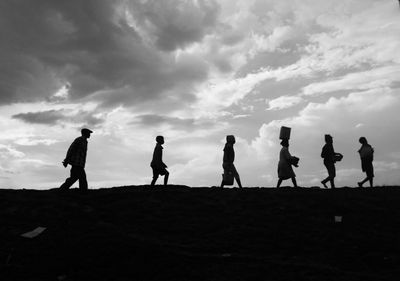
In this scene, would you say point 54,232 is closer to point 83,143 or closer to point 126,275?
point 126,275

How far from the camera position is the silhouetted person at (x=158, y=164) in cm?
1747

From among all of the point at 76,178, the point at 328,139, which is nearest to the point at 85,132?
the point at 76,178

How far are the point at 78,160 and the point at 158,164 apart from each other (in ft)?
10.5

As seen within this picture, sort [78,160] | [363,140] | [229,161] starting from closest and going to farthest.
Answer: [78,160]
[229,161]
[363,140]

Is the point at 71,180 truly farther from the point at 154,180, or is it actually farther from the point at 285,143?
the point at 285,143

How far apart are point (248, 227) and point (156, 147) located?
6.28 metres

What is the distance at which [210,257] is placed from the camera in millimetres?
10195

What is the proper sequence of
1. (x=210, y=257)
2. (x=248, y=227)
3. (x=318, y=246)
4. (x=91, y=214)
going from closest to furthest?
(x=210, y=257) → (x=318, y=246) → (x=248, y=227) → (x=91, y=214)

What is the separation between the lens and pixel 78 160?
606 inches

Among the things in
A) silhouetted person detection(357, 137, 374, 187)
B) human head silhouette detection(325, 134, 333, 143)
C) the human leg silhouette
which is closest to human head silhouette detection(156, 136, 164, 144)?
the human leg silhouette

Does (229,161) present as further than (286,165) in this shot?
Yes

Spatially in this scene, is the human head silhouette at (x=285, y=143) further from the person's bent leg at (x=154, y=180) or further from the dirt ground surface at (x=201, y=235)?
the person's bent leg at (x=154, y=180)

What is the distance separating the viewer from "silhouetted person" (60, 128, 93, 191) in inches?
604

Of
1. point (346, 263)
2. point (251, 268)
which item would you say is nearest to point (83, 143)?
point (251, 268)
